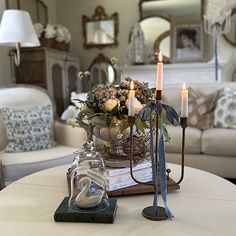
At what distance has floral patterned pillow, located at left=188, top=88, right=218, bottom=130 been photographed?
9.12 feet

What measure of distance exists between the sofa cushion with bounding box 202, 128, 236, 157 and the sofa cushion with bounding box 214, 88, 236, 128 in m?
0.15

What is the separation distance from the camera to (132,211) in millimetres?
1105

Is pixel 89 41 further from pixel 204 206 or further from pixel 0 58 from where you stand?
pixel 204 206

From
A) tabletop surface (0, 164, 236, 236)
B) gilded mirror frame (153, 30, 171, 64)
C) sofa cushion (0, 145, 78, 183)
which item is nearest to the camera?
tabletop surface (0, 164, 236, 236)

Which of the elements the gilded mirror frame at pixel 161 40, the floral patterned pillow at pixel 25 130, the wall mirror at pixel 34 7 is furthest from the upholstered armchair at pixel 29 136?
the gilded mirror frame at pixel 161 40

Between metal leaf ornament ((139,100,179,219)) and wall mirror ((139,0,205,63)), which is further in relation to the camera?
wall mirror ((139,0,205,63))

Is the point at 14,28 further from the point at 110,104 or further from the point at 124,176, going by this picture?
the point at 124,176

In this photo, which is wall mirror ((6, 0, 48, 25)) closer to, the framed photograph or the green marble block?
the framed photograph

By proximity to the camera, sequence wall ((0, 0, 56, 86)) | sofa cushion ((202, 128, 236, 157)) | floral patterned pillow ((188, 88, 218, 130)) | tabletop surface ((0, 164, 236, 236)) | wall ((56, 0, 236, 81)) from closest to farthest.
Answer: tabletop surface ((0, 164, 236, 236)), sofa cushion ((202, 128, 236, 157)), floral patterned pillow ((188, 88, 218, 130)), wall ((0, 0, 56, 86)), wall ((56, 0, 236, 81))


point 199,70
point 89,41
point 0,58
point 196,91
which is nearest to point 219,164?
point 196,91

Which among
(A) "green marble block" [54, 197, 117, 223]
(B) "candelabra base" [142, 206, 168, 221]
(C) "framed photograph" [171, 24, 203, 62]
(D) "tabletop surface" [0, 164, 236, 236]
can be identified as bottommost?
(D) "tabletop surface" [0, 164, 236, 236]

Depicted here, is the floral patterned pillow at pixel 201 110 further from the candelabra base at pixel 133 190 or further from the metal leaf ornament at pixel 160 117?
the metal leaf ornament at pixel 160 117

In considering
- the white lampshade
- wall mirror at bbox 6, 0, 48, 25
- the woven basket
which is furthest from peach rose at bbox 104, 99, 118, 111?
wall mirror at bbox 6, 0, 48, 25

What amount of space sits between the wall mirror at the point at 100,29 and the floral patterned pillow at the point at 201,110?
235 cm
